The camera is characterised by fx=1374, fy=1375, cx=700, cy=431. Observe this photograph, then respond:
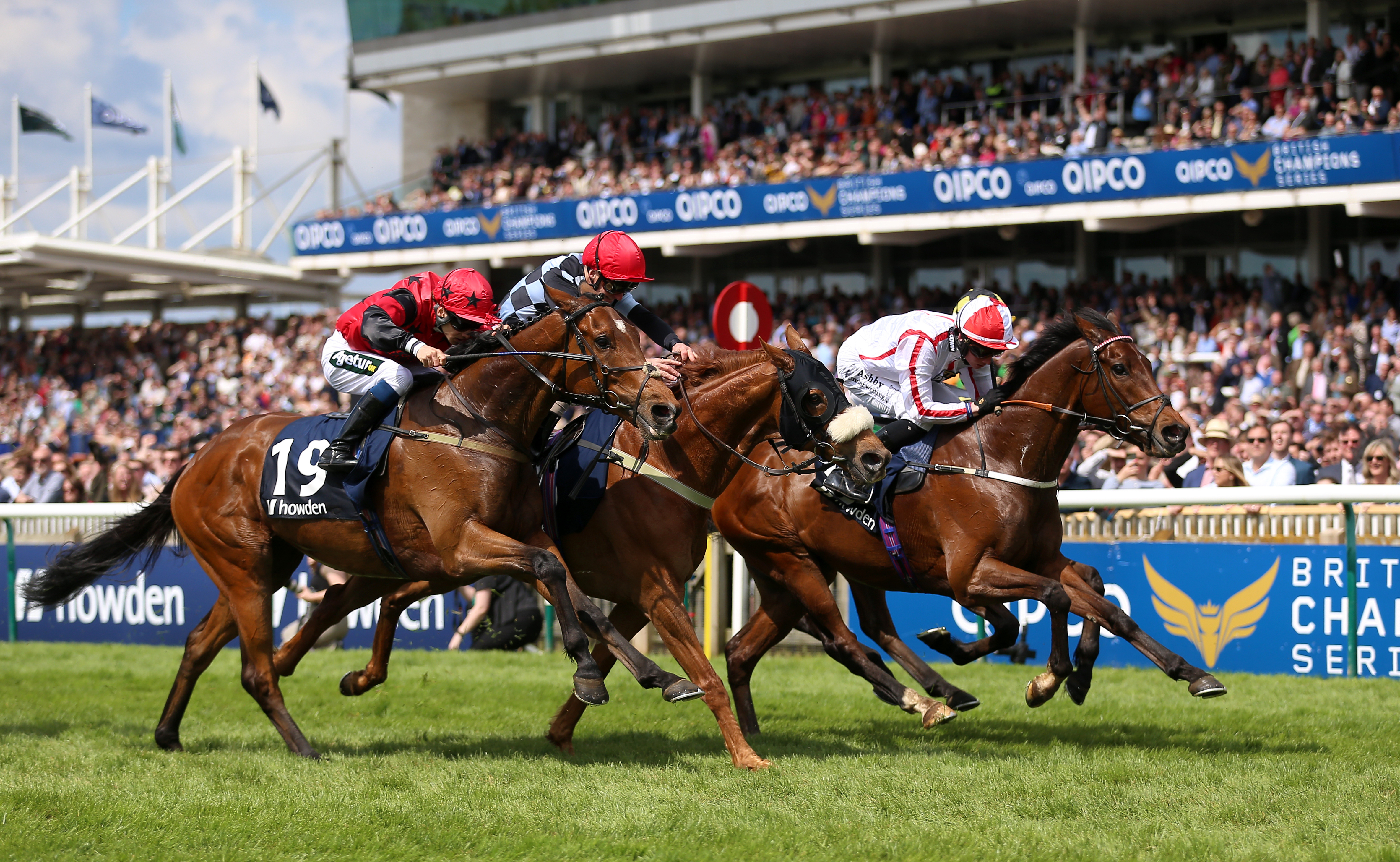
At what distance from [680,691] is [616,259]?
68.4 inches

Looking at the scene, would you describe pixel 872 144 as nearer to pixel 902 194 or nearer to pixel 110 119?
pixel 902 194

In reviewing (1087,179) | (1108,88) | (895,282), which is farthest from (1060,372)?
(895,282)

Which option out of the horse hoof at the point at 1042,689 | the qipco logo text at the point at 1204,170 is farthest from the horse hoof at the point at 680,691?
the qipco logo text at the point at 1204,170

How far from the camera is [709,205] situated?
2088 cm

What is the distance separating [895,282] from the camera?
2242 cm

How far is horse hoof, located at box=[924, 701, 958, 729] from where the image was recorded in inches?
218

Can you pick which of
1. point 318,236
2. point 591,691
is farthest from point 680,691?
point 318,236

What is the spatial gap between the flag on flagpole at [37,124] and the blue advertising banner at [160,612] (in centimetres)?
2007

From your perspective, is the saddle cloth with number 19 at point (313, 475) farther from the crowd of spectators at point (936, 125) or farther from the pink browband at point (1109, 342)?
the crowd of spectators at point (936, 125)

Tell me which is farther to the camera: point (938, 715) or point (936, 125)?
point (936, 125)

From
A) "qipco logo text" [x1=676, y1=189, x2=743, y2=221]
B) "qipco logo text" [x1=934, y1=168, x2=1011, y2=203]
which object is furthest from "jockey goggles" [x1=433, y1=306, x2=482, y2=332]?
"qipco logo text" [x1=676, y1=189, x2=743, y2=221]

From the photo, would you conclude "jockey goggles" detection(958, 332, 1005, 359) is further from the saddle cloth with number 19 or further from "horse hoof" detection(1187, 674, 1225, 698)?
the saddle cloth with number 19

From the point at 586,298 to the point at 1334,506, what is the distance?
4604 mm

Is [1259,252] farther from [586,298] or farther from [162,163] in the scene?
[162,163]
